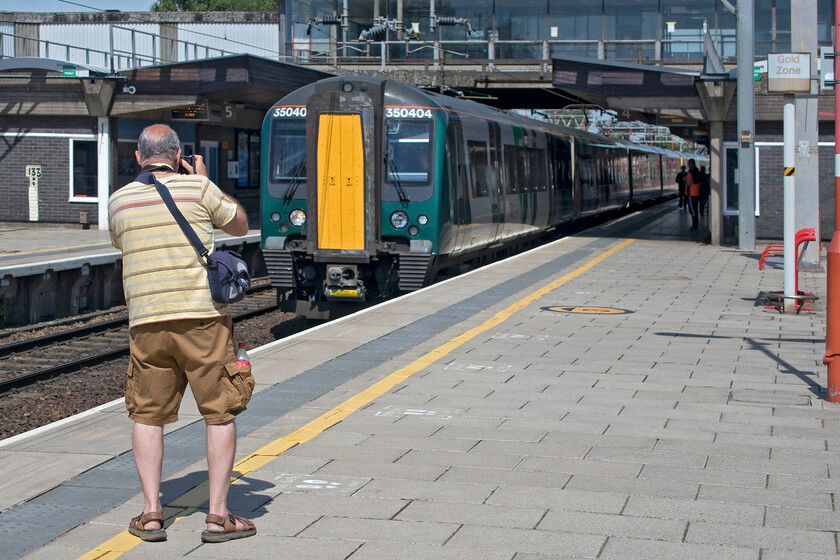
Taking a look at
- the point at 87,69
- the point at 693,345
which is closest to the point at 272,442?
the point at 693,345

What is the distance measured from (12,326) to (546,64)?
22.4 m

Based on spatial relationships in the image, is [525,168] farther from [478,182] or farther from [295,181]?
[295,181]

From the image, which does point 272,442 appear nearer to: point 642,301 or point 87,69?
point 642,301

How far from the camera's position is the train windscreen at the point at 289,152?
14.5 metres

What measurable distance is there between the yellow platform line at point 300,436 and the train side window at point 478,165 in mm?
5468

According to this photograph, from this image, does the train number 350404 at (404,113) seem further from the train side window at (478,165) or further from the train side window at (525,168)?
the train side window at (525,168)

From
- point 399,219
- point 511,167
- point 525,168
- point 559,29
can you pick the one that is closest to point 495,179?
point 511,167

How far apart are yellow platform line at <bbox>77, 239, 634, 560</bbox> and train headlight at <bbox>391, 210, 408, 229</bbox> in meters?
3.37

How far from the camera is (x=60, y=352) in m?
13.6

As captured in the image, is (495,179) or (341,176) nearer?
(341,176)

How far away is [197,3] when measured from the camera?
90500 millimetres

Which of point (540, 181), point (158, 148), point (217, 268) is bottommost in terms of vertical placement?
point (217, 268)

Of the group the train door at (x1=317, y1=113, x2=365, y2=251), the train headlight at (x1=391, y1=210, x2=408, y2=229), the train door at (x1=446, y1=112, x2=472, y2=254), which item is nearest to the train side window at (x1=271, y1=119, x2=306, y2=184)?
the train door at (x1=317, y1=113, x2=365, y2=251)

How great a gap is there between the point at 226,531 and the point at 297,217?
10040 millimetres
